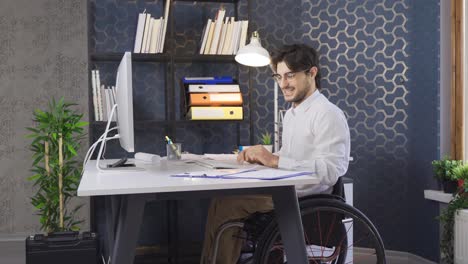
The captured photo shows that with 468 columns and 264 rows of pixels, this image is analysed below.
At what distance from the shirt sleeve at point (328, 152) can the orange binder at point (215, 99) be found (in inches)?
47.9

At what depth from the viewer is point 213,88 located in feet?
11.1

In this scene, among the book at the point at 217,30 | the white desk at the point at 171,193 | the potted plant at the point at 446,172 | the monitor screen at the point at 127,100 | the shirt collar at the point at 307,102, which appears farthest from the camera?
the book at the point at 217,30

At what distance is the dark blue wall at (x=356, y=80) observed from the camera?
3.62m

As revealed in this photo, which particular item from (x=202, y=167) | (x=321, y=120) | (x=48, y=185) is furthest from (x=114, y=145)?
(x=321, y=120)

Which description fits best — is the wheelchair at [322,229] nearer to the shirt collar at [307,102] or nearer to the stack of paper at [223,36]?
the shirt collar at [307,102]

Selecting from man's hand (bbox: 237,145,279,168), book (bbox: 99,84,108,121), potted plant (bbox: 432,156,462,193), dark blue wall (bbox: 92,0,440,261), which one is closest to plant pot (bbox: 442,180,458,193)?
potted plant (bbox: 432,156,462,193)

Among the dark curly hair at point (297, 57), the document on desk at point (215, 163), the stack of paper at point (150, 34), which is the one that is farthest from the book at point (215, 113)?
the dark curly hair at point (297, 57)

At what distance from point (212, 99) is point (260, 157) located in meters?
1.20

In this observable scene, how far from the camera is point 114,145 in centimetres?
360

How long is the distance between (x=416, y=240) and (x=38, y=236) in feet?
7.89

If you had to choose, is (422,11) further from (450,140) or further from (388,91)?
(450,140)

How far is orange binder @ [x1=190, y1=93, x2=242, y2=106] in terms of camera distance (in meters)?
3.36

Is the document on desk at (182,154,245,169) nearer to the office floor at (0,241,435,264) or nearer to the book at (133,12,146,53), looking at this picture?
the book at (133,12,146,53)

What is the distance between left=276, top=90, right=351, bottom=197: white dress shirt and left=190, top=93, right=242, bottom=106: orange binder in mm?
977
